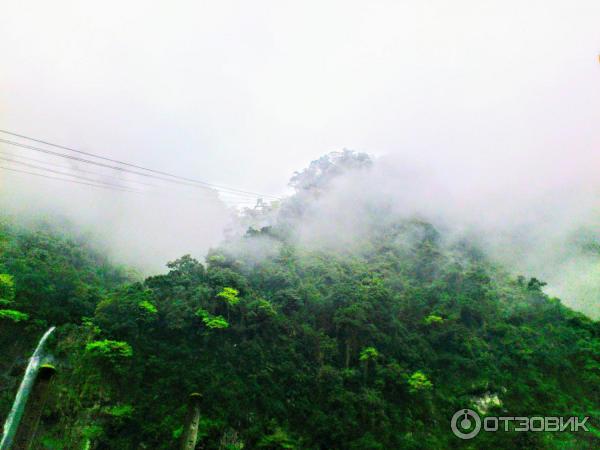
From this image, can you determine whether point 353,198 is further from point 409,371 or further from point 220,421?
point 220,421

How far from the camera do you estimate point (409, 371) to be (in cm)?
1691

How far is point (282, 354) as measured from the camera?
662 inches

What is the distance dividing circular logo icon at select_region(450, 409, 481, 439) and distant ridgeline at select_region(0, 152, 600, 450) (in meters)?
0.26

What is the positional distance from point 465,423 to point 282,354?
7.55 m

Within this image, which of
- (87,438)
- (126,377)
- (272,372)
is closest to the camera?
(87,438)

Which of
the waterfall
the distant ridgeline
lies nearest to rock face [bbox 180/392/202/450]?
the distant ridgeline

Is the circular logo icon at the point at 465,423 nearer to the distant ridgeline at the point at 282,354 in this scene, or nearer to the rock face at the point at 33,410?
the distant ridgeline at the point at 282,354

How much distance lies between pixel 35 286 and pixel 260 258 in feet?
34.5

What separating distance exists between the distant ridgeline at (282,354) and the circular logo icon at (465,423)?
258mm

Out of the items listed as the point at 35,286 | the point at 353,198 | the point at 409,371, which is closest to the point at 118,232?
the point at 35,286

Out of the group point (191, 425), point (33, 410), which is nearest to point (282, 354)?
point (191, 425)

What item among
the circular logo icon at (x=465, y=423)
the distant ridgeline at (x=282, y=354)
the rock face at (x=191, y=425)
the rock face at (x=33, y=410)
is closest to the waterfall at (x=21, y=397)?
the distant ridgeline at (x=282, y=354)

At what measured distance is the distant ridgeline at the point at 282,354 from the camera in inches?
565

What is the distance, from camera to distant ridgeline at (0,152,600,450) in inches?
565
